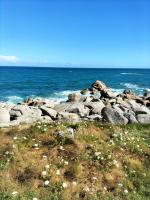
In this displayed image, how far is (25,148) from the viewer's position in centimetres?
1330

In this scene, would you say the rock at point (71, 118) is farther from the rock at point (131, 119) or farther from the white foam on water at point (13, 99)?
the white foam on water at point (13, 99)

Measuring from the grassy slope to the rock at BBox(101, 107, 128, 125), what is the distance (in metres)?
3.61

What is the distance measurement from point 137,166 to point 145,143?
2423 millimetres

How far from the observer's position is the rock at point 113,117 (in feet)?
63.1

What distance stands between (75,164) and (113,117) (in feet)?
24.7

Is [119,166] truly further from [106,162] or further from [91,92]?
[91,92]

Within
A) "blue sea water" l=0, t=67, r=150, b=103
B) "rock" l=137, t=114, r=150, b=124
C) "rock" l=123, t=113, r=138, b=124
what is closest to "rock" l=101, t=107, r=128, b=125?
"rock" l=123, t=113, r=138, b=124

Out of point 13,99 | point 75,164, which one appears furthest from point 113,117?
point 13,99

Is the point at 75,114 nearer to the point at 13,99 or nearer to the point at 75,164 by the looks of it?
the point at 75,164

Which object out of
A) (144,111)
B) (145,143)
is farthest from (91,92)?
(145,143)

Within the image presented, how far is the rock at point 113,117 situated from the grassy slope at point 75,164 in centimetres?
361

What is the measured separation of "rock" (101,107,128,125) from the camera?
19234mm

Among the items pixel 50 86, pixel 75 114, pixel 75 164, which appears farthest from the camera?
pixel 50 86

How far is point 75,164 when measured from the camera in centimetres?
1252
